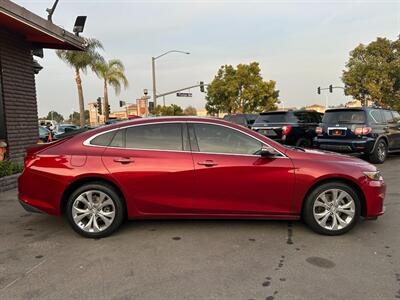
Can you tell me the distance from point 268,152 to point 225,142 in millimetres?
558

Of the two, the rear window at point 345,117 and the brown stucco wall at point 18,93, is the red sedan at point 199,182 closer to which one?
the brown stucco wall at point 18,93

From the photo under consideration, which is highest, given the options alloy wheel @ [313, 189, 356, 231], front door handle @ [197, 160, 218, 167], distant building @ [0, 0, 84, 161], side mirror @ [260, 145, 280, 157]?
distant building @ [0, 0, 84, 161]

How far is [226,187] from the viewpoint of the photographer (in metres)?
4.49

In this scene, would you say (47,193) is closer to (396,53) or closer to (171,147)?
(171,147)

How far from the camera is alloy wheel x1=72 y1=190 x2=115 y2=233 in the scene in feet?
14.9

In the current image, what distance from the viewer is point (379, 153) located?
10.4m

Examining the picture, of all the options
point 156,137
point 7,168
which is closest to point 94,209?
point 156,137

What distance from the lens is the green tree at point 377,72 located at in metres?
28.3

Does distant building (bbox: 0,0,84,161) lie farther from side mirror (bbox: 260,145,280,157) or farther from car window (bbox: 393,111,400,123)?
car window (bbox: 393,111,400,123)

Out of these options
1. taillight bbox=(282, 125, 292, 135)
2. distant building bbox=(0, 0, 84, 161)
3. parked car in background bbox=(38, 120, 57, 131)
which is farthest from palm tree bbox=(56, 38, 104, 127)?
taillight bbox=(282, 125, 292, 135)

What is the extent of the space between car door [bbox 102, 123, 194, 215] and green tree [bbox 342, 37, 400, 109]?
27.9m

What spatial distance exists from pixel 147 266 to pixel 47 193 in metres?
1.74

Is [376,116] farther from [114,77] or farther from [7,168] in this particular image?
[114,77]

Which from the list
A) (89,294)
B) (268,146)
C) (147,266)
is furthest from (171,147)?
(89,294)
